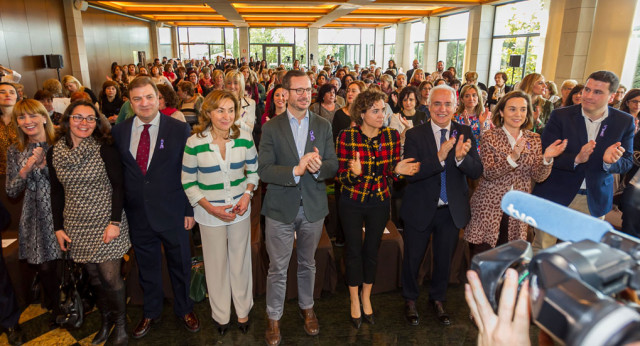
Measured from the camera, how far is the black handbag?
2568mm

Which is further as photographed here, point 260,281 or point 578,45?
point 578,45

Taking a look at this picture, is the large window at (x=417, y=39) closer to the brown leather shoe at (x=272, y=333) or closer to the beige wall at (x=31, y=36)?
the beige wall at (x=31, y=36)

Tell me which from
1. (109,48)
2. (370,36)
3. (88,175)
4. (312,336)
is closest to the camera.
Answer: (88,175)

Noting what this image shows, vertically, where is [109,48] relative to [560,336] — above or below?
above

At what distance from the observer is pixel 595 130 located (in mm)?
2787

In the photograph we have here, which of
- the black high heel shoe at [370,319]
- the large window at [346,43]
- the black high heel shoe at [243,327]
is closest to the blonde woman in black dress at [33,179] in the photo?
the black high heel shoe at [243,327]

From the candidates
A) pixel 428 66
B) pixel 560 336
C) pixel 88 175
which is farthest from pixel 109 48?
pixel 560 336

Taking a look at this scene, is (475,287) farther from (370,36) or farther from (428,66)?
(370,36)

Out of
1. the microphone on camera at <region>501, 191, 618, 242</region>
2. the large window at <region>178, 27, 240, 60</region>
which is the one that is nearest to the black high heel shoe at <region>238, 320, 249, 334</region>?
the microphone on camera at <region>501, 191, 618, 242</region>

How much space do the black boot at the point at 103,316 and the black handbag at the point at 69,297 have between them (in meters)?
0.13

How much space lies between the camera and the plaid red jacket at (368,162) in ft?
8.28

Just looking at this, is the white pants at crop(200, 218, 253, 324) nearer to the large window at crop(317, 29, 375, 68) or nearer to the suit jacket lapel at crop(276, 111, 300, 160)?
the suit jacket lapel at crop(276, 111, 300, 160)

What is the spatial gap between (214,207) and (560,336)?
6.88 ft

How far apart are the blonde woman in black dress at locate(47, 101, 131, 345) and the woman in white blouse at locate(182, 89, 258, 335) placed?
464mm
